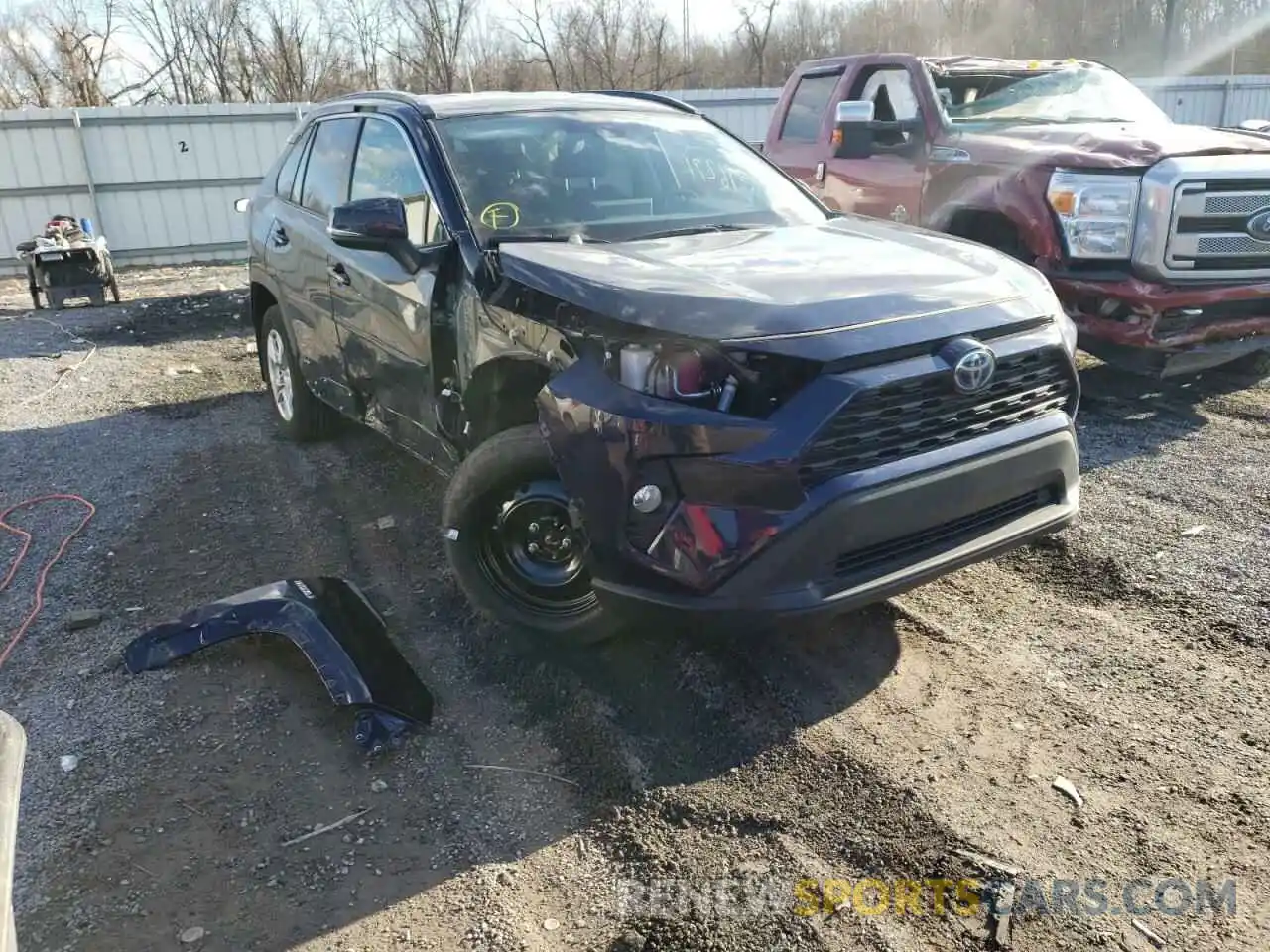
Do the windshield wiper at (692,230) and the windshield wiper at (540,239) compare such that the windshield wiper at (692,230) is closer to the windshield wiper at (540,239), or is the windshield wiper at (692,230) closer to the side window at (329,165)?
the windshield wiper at (540,239)

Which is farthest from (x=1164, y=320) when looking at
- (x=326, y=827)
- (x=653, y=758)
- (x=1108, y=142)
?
(x=326, y=827)

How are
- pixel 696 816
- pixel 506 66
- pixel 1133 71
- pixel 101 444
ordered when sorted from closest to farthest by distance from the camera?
pixel 696 816 < pixel 101 444 < pixel 506 66 < pixel 1133 71

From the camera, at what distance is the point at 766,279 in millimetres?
3232

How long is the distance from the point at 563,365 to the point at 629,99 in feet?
7.85

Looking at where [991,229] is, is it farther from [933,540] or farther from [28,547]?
[28,547]

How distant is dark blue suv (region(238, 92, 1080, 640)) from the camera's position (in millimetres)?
2838

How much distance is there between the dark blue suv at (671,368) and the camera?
9.31 ft

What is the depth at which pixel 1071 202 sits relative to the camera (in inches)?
230

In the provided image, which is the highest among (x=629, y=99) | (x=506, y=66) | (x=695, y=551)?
(x=506, y=66)

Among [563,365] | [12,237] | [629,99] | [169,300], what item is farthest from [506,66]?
[563,365]

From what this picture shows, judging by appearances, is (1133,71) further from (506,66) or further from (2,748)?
(2,748)

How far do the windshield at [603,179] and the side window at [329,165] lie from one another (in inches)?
38.0

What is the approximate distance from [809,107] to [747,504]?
644 cm

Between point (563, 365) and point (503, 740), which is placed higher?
point (563, 365)
